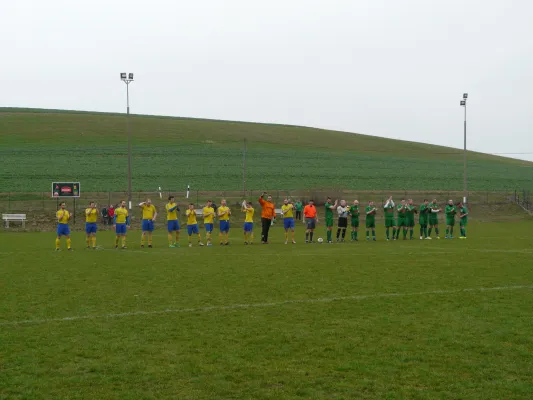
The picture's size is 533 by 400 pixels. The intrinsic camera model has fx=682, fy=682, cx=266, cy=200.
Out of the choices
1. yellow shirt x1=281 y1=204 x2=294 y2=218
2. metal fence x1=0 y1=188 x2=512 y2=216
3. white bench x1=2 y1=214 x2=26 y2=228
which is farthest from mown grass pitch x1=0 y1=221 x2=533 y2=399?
metal fence x1=0 y1=188 x2=512 y2=216

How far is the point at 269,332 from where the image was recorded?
898 cm

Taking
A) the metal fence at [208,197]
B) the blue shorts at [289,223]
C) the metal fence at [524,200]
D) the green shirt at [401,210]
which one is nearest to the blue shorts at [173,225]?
the blue shorts at [289,223]

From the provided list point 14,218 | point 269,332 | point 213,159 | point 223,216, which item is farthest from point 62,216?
Result: point 213,159

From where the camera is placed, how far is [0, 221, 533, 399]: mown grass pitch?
667cm

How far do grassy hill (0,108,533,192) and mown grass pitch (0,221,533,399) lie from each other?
46.3m

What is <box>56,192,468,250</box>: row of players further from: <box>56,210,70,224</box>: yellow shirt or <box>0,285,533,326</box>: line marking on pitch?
<box>0,285,533,326</box>: line marking on pitch

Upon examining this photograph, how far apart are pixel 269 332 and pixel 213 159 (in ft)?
233

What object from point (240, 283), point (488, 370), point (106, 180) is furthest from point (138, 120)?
point (488, 370)

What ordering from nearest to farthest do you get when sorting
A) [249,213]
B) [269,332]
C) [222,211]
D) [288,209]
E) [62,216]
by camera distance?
[269,332], [62,216], [222,211], [288,209], [249,213]

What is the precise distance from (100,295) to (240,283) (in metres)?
2.86

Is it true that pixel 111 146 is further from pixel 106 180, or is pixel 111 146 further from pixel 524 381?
pixel 524 381

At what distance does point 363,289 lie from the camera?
12.7m

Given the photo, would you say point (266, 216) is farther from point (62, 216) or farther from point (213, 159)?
point (213, 159)

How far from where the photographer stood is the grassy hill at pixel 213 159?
66.4m
